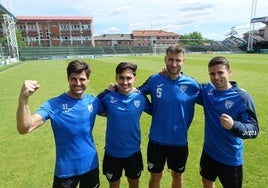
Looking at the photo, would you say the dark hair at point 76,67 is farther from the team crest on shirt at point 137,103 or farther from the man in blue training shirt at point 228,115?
the man in blue training shirt at point 228,115

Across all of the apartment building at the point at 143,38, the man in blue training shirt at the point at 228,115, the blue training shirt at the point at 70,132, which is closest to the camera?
the blue training shirt at the point at 70,132

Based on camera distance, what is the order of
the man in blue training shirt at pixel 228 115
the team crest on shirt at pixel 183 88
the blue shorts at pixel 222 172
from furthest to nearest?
the team crest on shirt at pixel 183 88
the blue shorts at pixel 222 172
the man in blue training shirt at pixel 228 115

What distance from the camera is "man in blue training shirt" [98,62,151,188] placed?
3.73m

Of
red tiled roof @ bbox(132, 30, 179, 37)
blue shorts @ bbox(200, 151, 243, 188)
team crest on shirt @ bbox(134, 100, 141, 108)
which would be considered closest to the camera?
blue shorts @ bbox(200, 151, 243, 188)

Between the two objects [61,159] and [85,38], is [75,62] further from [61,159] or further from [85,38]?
[85,38]

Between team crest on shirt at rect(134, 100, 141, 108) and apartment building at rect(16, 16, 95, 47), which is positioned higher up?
apartment building at rect(16, 16, 95, 47)

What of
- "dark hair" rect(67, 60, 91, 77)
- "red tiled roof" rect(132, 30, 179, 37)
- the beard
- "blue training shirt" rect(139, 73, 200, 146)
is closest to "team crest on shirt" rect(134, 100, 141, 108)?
"blue training shirt" rect(139, 73, 200, 146)

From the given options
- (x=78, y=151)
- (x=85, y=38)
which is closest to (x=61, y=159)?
(x=78, y=151)

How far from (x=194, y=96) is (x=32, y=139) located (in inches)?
194

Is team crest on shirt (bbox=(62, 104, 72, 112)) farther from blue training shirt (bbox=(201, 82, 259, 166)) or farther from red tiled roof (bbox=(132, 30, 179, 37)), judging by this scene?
red tiled roof (bbox=(132, 30, 179, 37))

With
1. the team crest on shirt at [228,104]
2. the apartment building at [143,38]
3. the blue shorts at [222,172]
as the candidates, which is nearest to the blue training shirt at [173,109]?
the blue shorts at [222,172]

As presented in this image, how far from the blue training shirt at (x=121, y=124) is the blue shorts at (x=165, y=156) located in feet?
1.17

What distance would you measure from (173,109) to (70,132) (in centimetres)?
153

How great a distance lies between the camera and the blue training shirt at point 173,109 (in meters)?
3.92
